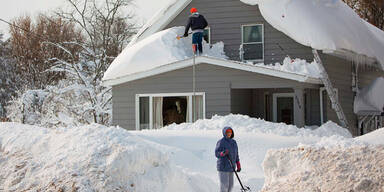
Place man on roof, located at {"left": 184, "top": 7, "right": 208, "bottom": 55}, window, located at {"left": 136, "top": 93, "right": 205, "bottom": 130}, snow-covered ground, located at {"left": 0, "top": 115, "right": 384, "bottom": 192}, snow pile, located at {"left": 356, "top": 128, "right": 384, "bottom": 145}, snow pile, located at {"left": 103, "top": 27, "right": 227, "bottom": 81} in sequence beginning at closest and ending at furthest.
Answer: snow pile, located at {"left": 356, "top": 128, "right": 384, "bottom": 145}
snow-covered ground, located at {"left": 0, "top": 115, "right": 384, "bottom": 192}
window, located at {"left": 136, "top": 93, "right": 205, "bottom": 130}
man on roof, located at {"left": 184, "top": 7, "right": 208, "bottom": 55}
snow pile, located at {"left": 103, "top": 27, "right": 227, "bottom": 81}

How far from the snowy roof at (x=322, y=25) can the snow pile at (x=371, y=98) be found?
136 cm

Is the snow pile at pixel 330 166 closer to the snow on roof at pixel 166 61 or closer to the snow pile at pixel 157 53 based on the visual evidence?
the snow on roof at pixel 166 61

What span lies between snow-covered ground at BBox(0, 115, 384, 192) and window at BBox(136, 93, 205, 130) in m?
5.18

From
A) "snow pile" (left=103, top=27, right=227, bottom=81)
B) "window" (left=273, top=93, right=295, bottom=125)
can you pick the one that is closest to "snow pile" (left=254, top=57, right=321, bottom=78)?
"window" (left=273, top=93, right=295, bottom=125)

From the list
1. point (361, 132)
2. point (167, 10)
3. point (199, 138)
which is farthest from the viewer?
point (361, 132)

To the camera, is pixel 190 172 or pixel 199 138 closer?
pixel 190 172

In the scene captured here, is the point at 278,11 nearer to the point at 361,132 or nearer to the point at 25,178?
the point at 361,132

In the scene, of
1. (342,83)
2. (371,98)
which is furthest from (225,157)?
(371,98)

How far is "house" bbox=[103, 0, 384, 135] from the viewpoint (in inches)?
671

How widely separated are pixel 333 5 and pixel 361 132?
5913 mm

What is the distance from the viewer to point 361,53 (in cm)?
1905

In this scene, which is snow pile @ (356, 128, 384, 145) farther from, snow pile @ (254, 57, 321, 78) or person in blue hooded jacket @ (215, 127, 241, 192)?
snow pile @ (254, 57, 321, 78)

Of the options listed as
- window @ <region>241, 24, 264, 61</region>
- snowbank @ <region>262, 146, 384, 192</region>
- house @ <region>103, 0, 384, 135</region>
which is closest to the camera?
snowbank @ <region>262, 146, 384, 192</region>

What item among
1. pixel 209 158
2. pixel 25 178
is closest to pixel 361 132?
pixel 209 158
